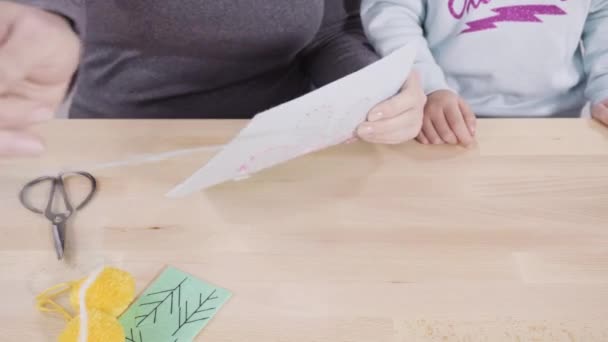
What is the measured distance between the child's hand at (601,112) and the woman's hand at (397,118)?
25 centimetres

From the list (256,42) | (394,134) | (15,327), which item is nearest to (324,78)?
(256,42)

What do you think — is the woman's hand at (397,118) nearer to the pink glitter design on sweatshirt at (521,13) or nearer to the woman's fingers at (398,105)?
the woman's fingers at (398,105)

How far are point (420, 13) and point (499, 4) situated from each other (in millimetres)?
121

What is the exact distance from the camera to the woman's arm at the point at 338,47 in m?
0.74

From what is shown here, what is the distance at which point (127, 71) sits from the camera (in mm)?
731

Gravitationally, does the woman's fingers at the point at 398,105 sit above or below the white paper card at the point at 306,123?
below

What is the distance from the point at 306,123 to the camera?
46 cm

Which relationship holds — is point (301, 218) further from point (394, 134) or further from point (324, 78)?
point (324, 78)

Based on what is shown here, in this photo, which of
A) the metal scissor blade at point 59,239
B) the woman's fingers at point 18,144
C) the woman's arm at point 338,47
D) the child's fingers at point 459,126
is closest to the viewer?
the woman's fingers at point 18,144

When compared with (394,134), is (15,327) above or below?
above

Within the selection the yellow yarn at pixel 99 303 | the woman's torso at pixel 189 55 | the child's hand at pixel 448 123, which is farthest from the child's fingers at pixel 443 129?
the yellow yarn at pixel 99 303

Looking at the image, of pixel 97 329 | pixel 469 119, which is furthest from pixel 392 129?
pixel 97 329

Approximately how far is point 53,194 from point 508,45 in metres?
0.68

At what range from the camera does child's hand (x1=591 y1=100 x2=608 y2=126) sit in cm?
66
